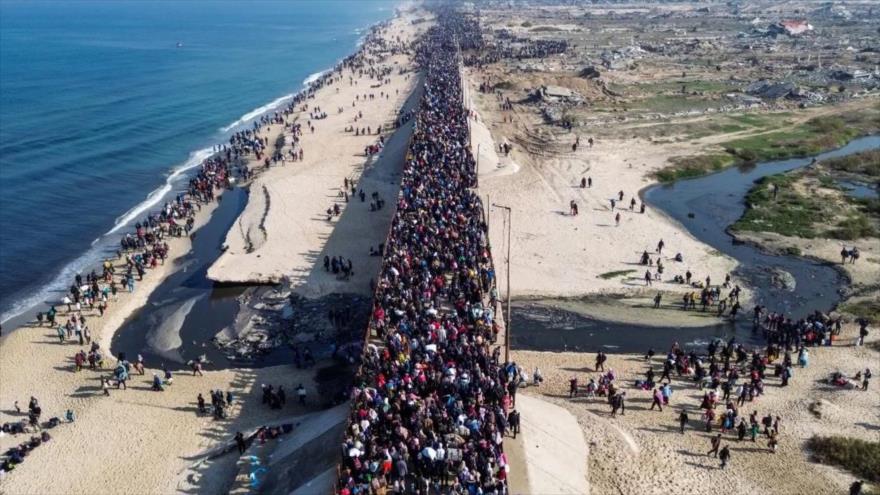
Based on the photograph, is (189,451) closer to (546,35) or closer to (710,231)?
(710,231)

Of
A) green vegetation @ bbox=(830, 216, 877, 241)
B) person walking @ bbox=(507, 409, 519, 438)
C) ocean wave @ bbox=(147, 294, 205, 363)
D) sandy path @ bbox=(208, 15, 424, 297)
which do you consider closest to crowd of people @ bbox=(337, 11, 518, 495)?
person walking @ bbox=(507, 409, 519, 438)

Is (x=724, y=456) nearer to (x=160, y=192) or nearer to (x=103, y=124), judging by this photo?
(x=160, y=192)

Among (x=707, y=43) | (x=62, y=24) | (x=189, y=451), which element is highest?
(x=62, y=24)

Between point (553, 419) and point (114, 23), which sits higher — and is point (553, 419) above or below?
below

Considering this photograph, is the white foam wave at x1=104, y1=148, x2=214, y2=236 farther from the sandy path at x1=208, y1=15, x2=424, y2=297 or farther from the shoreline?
the sandy path at x1=208, y1=15, x2=424, y2=297

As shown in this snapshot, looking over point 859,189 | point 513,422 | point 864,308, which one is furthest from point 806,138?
point 513,422

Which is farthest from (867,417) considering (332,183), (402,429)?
(332,183)
